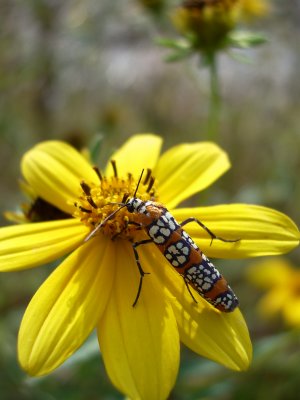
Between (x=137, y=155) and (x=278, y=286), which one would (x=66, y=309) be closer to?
(x=137, y=155)

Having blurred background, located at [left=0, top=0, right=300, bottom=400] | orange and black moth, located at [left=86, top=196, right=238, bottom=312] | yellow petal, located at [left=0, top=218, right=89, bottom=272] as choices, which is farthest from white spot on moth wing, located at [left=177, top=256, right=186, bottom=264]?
blurred background, located at [left=0, top=0, right=300, bottom=400]

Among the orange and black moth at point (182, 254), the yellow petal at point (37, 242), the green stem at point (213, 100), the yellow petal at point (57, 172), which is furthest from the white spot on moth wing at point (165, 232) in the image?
the green stem at point (213, 100)

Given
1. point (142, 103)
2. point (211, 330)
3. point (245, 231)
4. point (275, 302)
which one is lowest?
point (275, 302)

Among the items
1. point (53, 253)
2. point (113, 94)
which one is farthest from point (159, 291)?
point (113, 94)

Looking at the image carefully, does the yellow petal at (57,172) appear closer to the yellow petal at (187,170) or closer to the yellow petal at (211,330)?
the yellow petal at (187,170)

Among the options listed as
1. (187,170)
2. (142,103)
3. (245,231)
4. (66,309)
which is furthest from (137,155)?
(142,103)

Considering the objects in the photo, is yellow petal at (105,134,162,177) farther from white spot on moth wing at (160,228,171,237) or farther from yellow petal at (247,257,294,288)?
yellow petal at (247,257,294,288)
